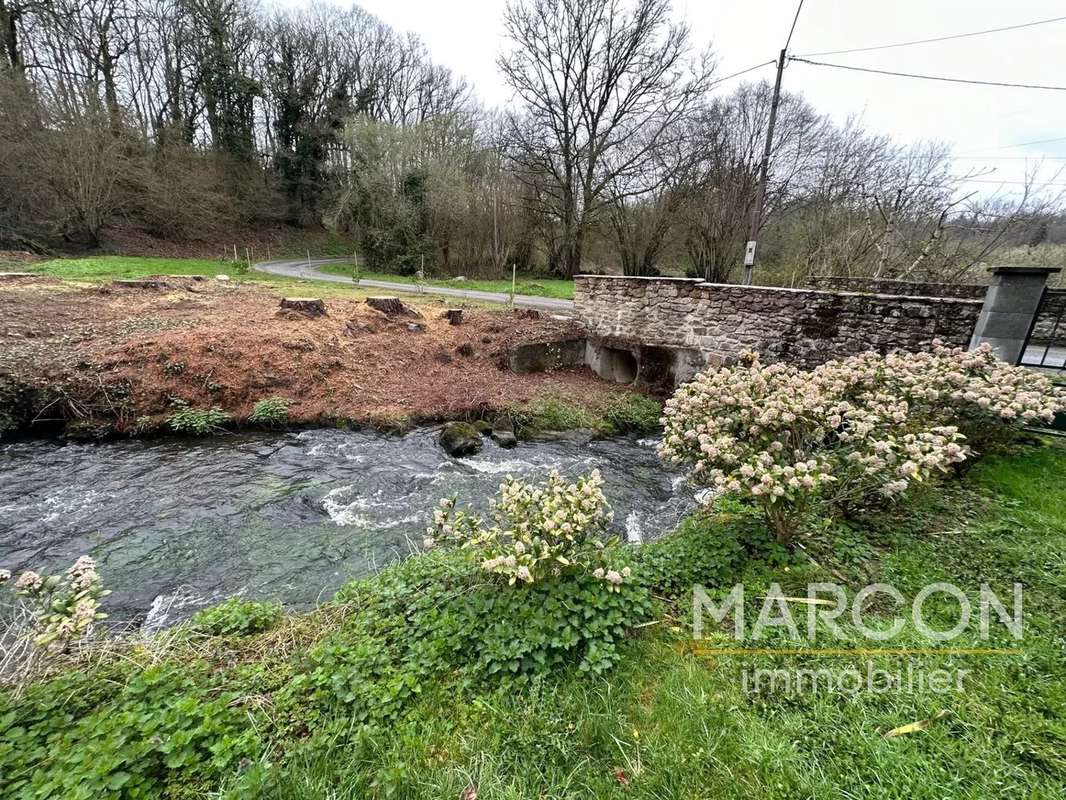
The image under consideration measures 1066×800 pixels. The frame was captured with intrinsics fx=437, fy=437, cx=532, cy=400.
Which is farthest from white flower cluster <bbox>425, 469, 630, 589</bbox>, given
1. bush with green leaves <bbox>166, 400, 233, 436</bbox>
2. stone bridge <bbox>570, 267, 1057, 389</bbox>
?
bush with green leaves <bbox>166, 400, 233, 436</bbox>

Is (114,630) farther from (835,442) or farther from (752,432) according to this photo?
(835,442)

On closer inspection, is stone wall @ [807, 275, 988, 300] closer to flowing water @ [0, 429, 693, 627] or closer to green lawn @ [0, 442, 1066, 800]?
flowing water @ [0, 429, 693, 627]

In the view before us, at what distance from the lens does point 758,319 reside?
8117 millimetres

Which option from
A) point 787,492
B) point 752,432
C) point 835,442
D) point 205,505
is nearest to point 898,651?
point 787,492

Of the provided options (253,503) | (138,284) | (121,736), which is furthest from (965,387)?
(138,284)

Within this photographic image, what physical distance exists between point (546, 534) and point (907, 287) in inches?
451

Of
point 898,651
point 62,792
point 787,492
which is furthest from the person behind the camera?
point 787,492

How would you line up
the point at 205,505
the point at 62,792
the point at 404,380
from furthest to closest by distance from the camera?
1. the point at 404,380
2. the point at 205,505
3. the point at 62,792

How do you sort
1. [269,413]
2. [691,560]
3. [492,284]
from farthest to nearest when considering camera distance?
1. [492,284]
2. [269,413]
3. [691,560]

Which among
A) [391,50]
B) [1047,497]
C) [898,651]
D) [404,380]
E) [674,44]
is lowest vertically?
[404,380]

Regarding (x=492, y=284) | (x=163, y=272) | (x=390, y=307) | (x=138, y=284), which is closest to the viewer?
(x=390, y=307)

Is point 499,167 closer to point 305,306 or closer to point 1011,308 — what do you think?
point 305,306

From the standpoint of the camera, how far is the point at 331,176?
29.1 meters

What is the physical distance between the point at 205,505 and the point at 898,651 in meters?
6.46
